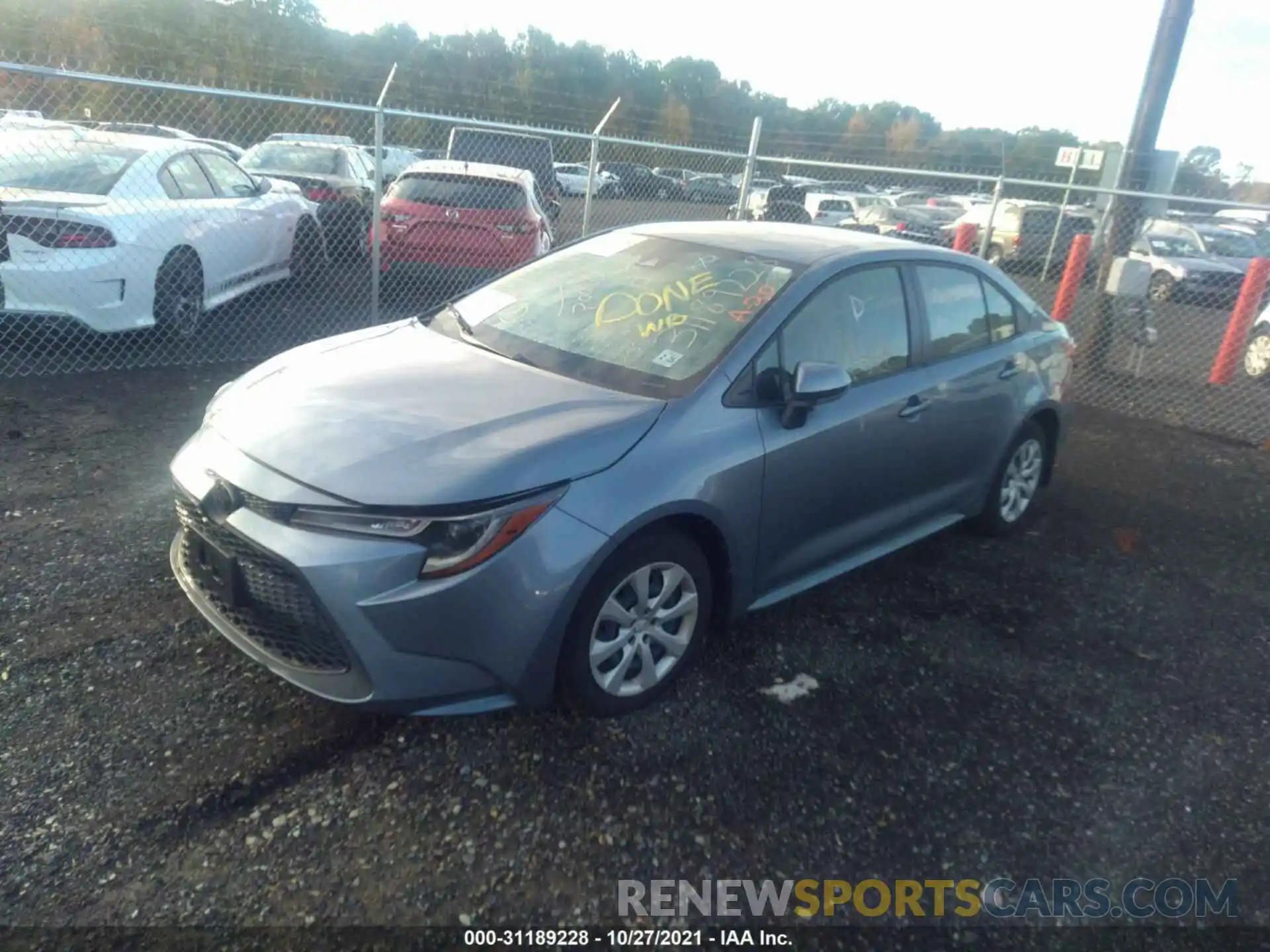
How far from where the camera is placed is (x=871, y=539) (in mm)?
4145

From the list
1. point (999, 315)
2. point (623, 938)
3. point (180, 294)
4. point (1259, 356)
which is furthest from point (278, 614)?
point (1259, 356)

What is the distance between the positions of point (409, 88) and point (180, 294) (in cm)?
852

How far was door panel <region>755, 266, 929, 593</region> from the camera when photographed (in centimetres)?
357

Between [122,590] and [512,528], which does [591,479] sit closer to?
[512,528]

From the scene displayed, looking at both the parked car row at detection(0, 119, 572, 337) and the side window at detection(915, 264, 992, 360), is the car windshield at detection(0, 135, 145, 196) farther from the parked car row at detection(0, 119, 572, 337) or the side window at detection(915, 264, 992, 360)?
the side window at detection(915, 264, 992, 360)

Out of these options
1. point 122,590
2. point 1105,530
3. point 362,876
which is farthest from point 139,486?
point 1105,530

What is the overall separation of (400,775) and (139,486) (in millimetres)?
2758

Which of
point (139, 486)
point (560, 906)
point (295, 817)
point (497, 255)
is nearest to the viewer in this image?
point (560, 906)

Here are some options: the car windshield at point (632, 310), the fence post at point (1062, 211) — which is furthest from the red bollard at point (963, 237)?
the car windshield at point (632, 310)

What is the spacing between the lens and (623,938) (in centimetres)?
244

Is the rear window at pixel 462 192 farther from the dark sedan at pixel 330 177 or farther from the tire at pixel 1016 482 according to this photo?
the tire at pixel 1016 482

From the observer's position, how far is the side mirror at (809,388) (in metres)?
3.42

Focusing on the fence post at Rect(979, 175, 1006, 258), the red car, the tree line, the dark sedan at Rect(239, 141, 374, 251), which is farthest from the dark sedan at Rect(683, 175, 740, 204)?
the red car

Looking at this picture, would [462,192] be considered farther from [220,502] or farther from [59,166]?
[220,502]
